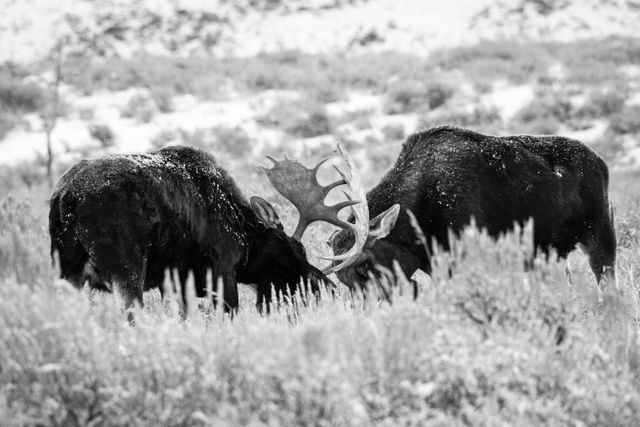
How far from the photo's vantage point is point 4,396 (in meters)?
3.29

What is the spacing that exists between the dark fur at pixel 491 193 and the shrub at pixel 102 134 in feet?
39.6

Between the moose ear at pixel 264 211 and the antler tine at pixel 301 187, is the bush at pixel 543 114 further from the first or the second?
the moose ear at pixel 264 211

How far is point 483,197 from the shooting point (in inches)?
271

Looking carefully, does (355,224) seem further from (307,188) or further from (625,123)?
(625,123)

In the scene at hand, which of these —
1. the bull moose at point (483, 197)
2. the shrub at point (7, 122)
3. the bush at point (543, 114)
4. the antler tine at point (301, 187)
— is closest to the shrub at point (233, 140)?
the shrub at point (7, 122)

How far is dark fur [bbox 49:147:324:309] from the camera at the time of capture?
217 inches

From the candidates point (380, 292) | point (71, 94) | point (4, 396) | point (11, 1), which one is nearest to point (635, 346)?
point (380, 292)

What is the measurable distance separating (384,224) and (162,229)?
1.66 meters

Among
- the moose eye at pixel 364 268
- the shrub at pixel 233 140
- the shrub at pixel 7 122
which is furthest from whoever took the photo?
the shrub at pixel 7 122

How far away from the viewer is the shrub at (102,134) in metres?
18.2

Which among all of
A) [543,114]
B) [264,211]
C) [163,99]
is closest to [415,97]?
[543,114]

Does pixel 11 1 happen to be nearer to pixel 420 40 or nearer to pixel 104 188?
pixel 420 40

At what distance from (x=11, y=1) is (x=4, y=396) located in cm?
2730

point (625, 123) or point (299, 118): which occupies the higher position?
point (299, 118)
